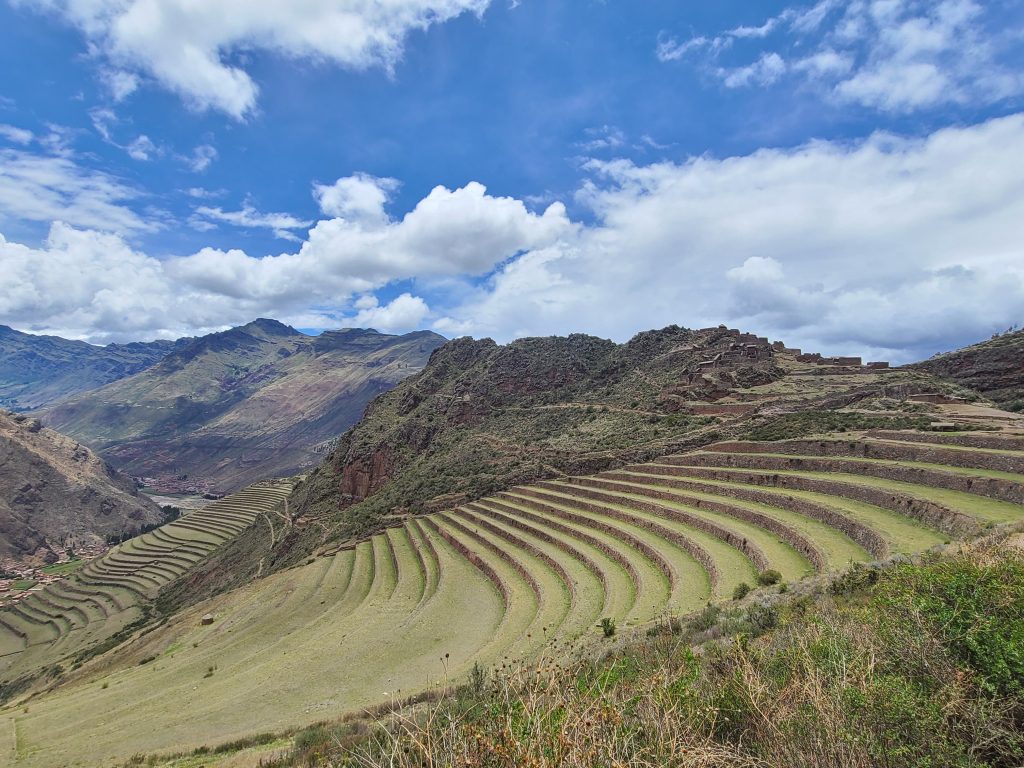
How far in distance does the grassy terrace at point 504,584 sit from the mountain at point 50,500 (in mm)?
Answer: 94010

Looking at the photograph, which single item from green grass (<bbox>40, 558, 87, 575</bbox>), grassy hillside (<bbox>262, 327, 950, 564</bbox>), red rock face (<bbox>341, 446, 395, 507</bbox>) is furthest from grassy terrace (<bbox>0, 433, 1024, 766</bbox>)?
green grass (<bbox>40, 558, 87, 575</bbox>)

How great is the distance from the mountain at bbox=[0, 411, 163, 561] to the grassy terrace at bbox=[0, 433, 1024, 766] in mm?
94010

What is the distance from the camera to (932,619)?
17.2ft

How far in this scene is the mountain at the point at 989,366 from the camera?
120ft

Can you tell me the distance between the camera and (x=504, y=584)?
21.5 m

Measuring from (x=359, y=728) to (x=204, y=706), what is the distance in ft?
30.2

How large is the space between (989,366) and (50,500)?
158295 mm

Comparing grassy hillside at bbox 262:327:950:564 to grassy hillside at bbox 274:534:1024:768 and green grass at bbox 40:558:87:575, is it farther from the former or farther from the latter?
green grass at bbox 40:558:87:575

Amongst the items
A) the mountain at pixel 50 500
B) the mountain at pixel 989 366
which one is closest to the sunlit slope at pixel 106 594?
the mountain at pixel 50 500

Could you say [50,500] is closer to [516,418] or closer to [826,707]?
[516,418]

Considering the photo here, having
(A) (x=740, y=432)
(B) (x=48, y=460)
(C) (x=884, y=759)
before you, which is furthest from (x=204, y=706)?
(B) (x=48, y=460)

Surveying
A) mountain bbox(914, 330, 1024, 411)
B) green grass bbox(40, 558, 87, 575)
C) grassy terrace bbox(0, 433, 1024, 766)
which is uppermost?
mountain bbox(914, 330, 1024, 411)

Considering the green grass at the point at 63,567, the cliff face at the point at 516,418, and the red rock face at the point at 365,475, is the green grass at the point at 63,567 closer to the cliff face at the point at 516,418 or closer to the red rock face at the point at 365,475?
the cliff face at the point at 516,418

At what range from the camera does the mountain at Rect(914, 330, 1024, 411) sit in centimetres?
3653
